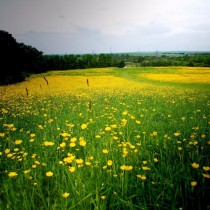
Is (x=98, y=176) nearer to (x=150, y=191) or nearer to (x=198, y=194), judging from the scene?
(x=150, y=191)

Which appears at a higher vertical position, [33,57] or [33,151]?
[33,57]

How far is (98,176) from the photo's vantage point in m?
2.46

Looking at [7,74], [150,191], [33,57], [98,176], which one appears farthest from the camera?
[33,57]

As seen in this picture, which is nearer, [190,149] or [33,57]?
[190,149]

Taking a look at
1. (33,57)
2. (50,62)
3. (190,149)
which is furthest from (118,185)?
(50,62)

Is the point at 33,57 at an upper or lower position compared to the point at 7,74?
upper

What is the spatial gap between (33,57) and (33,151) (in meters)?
33.6

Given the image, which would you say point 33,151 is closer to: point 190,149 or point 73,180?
point 73,180

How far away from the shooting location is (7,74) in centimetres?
2558

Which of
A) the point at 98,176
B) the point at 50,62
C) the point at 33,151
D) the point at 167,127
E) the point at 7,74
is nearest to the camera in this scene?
the point at 98,176

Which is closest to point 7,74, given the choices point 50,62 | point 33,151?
point 33,151

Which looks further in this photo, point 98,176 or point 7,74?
point 7,74

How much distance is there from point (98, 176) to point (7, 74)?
26381 mm

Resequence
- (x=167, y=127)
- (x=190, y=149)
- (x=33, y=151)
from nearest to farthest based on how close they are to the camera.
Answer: (x=190, y=149) < (x=33, y=151) < (x=167, y=127)
